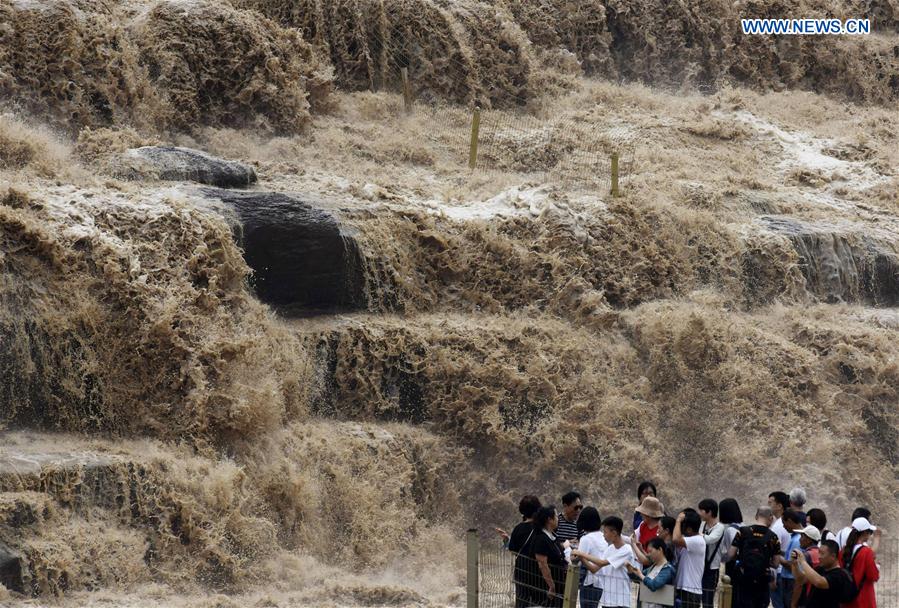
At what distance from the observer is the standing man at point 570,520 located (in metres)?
9.56

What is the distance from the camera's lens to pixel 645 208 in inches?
712

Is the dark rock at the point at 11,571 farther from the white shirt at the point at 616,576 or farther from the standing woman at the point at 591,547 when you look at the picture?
the white shirt at the point at 616,576

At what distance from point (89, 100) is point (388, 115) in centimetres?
501

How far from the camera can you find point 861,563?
30.0 ft

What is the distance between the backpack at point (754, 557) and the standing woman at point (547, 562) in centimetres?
130

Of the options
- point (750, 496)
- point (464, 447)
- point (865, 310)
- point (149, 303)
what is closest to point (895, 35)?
point (865, 310)

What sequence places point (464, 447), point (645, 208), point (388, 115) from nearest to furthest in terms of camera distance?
point (464, 447), point (645, 208), point (388, 115)

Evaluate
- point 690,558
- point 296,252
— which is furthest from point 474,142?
point 690,558

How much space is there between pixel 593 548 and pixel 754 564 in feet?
4.09

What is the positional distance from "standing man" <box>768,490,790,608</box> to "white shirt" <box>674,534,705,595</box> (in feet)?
2.94

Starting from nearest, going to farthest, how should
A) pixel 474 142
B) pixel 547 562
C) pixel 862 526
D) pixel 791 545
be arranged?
1. pixel 547 562
2. pixel 862 526
3. pixel 791 545
4. pixel 474 142

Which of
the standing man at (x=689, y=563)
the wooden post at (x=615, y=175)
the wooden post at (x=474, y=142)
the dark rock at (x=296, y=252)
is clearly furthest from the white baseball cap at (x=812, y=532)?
the wooden post at (x=474, y=142)

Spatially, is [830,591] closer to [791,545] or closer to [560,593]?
[791,545]

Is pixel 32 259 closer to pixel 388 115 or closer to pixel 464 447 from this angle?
pixel 464 447
